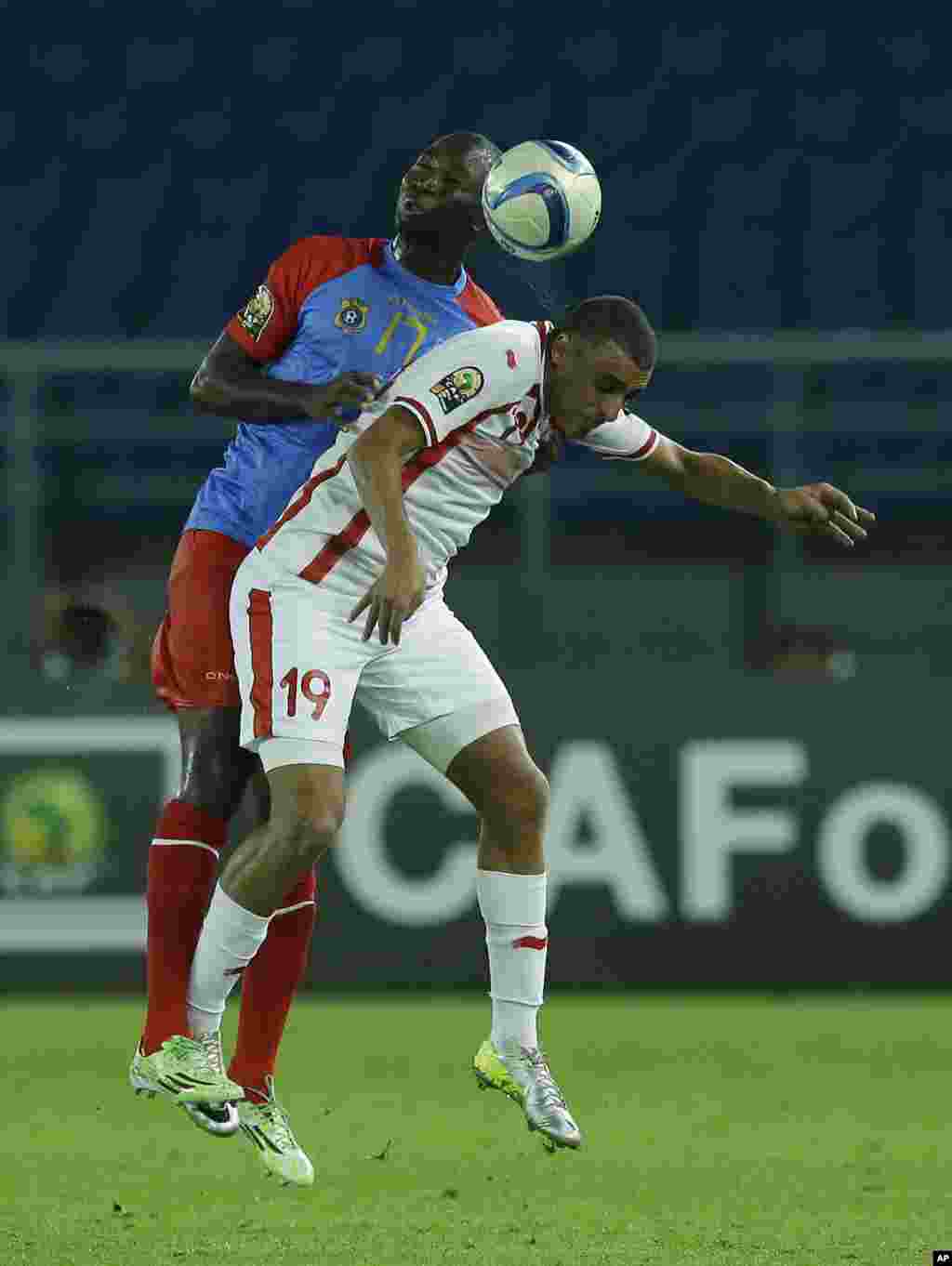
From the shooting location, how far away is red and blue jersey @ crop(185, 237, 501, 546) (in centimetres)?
527

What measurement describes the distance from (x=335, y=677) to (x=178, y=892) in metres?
0.66

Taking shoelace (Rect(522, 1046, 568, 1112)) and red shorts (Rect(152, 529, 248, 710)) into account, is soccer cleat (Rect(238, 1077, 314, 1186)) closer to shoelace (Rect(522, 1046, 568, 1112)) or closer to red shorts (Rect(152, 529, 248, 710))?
shoelace (Rect(522, 1046, 568, 1112))

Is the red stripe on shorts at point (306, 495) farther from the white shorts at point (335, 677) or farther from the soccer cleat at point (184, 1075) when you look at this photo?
the soccer cleat at point (184, 1075)

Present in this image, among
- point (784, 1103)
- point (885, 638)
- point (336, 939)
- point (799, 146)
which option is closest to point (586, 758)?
point (336, 939)

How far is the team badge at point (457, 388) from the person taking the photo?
193 inches

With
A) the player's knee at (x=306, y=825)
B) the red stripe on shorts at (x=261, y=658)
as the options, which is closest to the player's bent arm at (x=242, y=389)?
the red stripe on shorts at (x=261, y=658)

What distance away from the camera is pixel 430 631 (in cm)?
525

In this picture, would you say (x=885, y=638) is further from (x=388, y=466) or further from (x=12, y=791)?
(x=388, y=466)

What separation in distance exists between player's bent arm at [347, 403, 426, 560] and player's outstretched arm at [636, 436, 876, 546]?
0.75 meters

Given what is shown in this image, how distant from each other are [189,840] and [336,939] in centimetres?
371

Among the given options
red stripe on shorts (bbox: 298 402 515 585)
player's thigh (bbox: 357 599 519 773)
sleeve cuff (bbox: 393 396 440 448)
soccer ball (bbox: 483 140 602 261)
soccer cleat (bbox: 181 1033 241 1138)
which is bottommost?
soccer cleat (bbox: 181 1033 241 1138)

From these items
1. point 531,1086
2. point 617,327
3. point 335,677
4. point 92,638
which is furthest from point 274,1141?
point 92,638

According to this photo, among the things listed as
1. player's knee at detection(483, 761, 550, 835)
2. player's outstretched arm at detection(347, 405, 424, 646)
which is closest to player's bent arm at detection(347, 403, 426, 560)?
player's outstretched arm at detection(347, 405, 424, 646)

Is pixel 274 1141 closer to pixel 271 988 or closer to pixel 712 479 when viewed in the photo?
pixel 271 988
